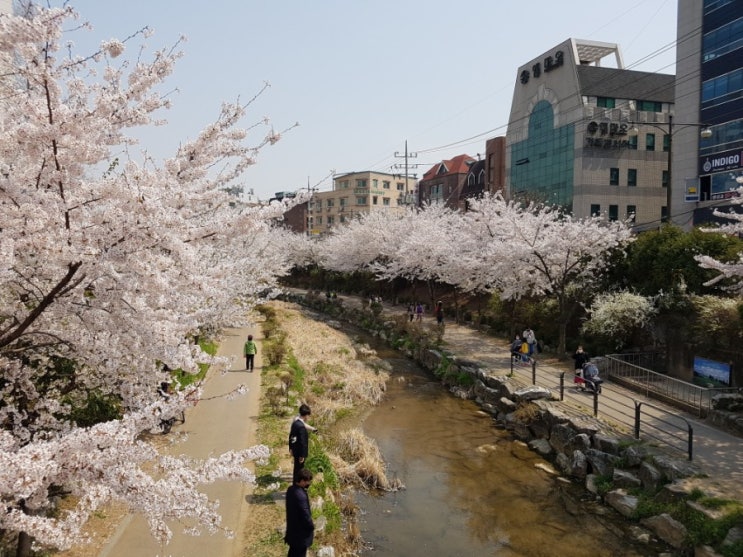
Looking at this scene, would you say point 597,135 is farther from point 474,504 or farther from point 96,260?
point 96,260

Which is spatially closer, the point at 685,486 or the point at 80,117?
the point at 80,117

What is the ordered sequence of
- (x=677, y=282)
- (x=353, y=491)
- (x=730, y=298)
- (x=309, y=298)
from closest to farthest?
1. (x=353, y=491)
2. (x=730, y=298)
3. (x=677, y=282)
4. (x=309, y=298)

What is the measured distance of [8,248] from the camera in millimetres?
4207

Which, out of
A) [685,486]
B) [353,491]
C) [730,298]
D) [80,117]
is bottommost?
[353,491]

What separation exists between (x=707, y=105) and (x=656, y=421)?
28.8 m

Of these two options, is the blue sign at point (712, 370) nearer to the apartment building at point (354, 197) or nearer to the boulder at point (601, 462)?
the boulder at point (601, 462)

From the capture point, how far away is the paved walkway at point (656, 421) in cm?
1078

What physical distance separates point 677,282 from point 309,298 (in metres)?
35.9

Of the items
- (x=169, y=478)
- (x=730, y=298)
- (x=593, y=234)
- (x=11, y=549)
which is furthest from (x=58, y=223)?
(x=593, y=234)

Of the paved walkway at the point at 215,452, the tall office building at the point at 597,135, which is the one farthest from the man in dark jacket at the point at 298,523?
the tall office building at the point at 597,135

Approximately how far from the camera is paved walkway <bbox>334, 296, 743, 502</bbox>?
424 inches

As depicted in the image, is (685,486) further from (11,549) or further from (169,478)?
(11,549)

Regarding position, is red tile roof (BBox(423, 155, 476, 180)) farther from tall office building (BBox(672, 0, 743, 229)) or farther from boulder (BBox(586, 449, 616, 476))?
boulder (BBox(586, 449, 616, 476))

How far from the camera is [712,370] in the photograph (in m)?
15.8
